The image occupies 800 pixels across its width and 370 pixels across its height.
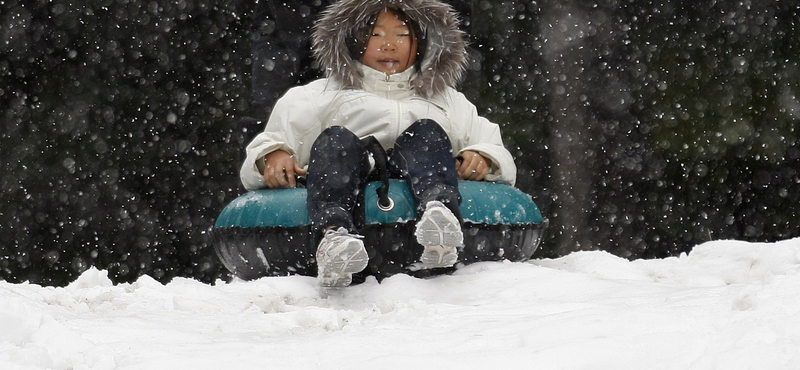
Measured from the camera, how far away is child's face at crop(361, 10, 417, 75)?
4168mm

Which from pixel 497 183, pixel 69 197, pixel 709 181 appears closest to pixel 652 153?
pixel 709 181

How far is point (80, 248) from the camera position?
257 inches

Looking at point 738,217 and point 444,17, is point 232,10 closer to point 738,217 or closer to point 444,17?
point 444,17

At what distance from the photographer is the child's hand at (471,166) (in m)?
4.06

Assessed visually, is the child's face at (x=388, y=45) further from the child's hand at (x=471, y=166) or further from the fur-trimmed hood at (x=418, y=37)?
the child's hand at (x=471, y=166)

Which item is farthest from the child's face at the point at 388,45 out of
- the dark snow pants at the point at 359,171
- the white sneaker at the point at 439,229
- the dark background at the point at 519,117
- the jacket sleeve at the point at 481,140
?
the dark background at the point at 519,117

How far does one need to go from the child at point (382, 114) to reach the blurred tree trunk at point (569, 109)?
216 cm

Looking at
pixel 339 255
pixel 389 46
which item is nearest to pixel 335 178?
pixel 339 255

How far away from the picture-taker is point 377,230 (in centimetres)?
371

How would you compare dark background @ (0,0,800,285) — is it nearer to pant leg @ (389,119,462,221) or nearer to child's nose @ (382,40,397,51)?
child's nose @ (382,40,397,51)

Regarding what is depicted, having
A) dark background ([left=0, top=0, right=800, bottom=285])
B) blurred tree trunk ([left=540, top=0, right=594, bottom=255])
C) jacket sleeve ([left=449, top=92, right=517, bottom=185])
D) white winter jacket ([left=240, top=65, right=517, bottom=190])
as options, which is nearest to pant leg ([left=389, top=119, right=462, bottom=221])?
white winter jacket ([left=240, top=65, right=517, bottom=190])

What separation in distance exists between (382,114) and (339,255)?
0.98 m

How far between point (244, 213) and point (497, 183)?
1.14 meters

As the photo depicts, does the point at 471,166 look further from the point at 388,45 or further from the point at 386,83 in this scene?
the point at 388,45
